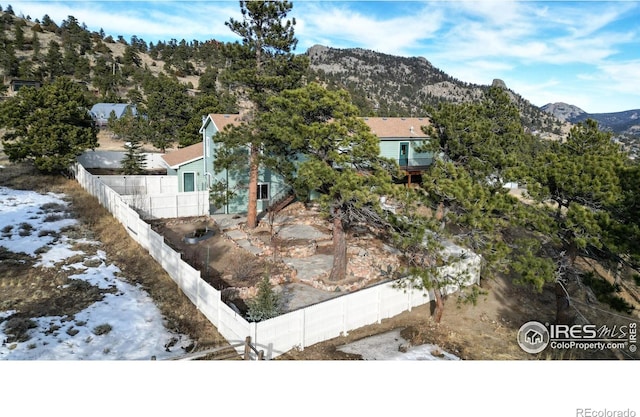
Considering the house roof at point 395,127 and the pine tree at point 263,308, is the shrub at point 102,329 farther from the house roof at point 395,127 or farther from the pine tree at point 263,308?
the house roof at point 395,127

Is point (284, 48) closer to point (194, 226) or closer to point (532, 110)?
point (194, 226)

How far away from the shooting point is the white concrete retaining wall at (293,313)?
30.1 ft

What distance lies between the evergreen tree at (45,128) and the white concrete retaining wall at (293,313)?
50.9ft

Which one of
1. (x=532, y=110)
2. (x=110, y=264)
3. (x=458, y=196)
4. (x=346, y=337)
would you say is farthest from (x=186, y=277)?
(x=532, y=110)

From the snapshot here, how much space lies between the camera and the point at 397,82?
10706 cm

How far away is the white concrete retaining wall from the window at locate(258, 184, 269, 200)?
945 centimetres

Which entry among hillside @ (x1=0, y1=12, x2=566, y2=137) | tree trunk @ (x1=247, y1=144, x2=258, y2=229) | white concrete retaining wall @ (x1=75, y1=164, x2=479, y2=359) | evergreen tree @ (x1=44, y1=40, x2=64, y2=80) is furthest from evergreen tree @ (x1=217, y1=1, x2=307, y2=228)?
evergreen tree @ (x1=44, y1=40, x2=64, y2=80)

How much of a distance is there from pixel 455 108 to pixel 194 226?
560 inches

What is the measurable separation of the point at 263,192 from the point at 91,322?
14.3 metres

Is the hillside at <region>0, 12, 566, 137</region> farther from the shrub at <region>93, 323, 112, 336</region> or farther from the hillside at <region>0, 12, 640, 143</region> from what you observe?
the shrub at <region>93, 323, 112, 336</region>

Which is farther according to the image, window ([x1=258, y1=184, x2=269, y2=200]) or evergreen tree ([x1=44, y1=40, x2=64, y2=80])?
evergreen tree ([x1=44, y1=40, x2=64, y2=80])

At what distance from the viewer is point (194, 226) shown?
67.4ft

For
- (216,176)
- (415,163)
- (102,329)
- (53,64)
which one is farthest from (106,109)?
(102,329)

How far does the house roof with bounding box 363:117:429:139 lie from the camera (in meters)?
27.4
